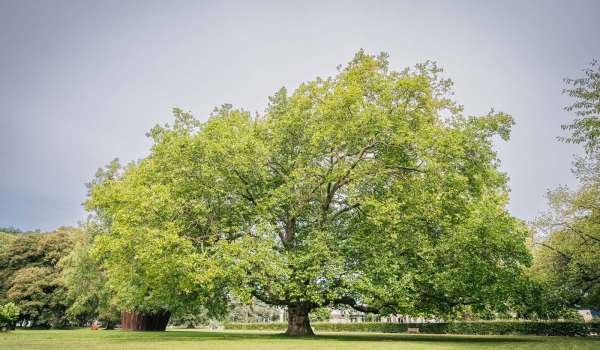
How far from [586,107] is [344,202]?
47.4 feet

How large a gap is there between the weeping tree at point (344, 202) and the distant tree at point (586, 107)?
6283 millimetres

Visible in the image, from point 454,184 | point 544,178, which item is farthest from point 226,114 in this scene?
point 544,178

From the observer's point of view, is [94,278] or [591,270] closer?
[591,270]

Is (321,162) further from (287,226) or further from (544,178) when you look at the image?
(544,178)

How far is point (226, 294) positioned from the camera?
2745 centimetres

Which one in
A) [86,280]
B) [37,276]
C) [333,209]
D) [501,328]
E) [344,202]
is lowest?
[501,328]

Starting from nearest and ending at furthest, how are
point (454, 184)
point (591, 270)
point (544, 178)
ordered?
point (454, 184)
point (591, 270)
point (544, 178)

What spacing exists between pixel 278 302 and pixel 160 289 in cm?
744

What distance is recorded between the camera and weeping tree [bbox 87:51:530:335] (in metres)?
23.1

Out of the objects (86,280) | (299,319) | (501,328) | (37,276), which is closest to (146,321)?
(86,280)

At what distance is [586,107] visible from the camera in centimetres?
1831

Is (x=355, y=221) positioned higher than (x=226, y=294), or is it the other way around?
(x=355, y=221)

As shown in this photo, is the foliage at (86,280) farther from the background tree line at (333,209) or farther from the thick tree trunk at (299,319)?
the thick tree trunk at (299,319)

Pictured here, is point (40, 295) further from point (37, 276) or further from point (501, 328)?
point (501, 328)
